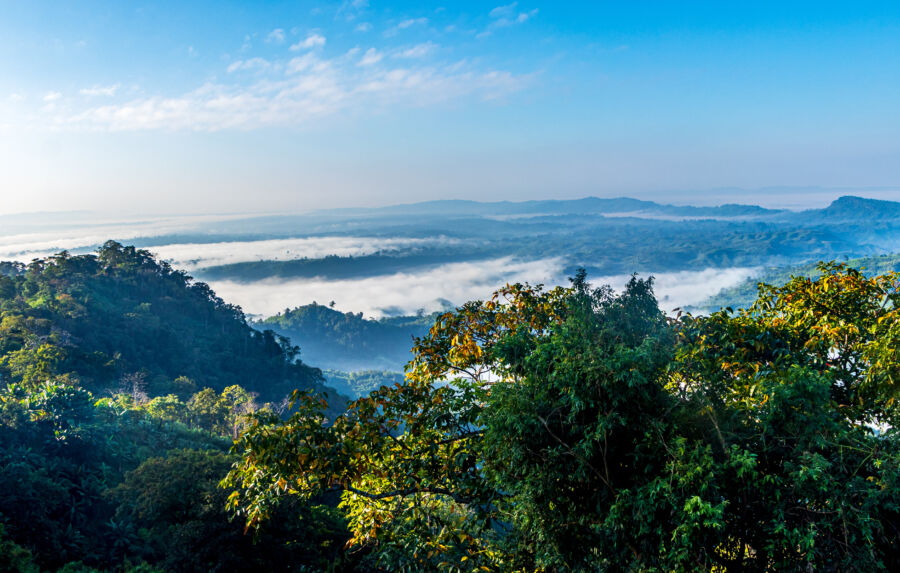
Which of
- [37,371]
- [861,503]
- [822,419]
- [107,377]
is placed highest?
[822,419]

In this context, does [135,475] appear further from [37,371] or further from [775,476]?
[37,371]

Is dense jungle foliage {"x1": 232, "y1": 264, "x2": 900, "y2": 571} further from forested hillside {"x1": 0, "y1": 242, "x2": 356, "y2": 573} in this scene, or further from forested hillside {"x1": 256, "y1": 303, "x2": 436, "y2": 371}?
forested hillside {"x1": 256, "y1": 303, "x2": 436, "y2": 371}

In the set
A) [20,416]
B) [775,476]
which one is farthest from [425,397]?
[20,416]

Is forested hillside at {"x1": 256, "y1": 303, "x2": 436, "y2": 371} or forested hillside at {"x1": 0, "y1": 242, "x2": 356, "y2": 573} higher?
forested hillside at {"x1": 0, "y1": 242, "x2": 356, "y2": 573}

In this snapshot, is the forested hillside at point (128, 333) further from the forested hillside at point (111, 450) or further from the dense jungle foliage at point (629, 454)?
the dense jungle foliage at point (629, 454)

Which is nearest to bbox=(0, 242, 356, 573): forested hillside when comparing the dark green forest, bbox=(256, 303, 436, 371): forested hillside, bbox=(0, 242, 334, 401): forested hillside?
bbox=(0, 242, 334, 401): forested hillside

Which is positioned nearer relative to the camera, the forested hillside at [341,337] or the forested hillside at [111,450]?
the forested hillside at [111,450]

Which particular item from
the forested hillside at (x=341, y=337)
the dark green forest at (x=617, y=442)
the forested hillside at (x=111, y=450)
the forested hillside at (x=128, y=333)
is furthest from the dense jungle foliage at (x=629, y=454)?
the forested hillside at (x=341, y=337)


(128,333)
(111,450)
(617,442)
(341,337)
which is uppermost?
(617,442)

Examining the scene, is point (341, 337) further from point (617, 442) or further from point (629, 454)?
point (629, 454)

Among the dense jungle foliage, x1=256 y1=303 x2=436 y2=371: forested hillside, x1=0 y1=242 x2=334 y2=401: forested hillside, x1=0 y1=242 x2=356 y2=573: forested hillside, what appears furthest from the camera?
x1=256 y1=303 x2=436 y2=371: forested hillside

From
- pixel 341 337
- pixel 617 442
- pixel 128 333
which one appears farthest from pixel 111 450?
pixel 341 337
